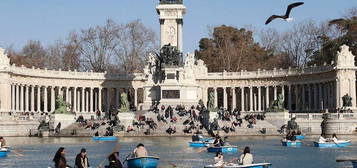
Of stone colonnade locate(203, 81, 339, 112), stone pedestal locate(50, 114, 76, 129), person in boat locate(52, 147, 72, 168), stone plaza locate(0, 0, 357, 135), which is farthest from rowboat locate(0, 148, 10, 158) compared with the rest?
stone colonnade locate(203, 81, 339, 112)

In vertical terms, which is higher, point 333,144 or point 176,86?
point 176,86

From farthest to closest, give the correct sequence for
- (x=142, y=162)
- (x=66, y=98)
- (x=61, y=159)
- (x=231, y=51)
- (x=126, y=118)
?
(x=231, y=51)
(x=66, y=98)
(x=126, y=118)
(x=142, y=162)
(x=61, y=159)

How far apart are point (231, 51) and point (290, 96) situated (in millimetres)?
20816

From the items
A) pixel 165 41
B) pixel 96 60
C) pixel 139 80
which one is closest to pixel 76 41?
pixel 96 60

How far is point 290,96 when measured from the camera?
3866 inches

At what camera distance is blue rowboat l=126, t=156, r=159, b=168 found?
33.1m

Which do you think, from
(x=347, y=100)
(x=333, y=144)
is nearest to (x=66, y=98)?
(x=347, y=100)

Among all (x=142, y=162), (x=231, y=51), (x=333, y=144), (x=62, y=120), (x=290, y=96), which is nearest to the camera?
(x=142, y=162)

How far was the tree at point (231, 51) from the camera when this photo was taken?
116062mm

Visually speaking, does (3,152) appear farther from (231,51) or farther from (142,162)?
(231,51)

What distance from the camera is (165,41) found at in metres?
90.4

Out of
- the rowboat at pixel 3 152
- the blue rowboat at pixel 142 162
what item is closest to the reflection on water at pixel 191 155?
the rowboat at pixel 3 152

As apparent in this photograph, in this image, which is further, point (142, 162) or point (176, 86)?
point (176, 86)

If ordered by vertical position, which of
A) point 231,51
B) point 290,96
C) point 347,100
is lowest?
point 347,100
